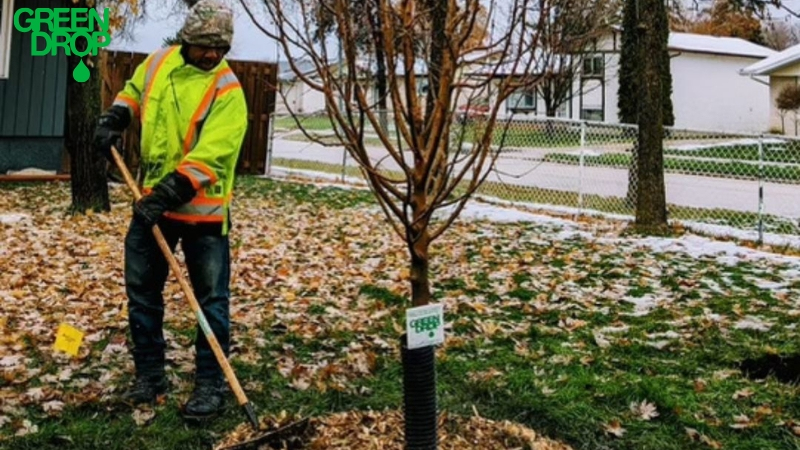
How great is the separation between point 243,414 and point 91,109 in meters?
6.67

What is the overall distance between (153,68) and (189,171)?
0.58 m

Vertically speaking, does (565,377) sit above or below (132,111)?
below

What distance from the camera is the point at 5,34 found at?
11.2m

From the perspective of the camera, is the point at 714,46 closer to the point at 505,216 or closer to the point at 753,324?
the point at 505,216

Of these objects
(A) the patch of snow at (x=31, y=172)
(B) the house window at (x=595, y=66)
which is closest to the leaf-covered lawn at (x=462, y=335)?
(A) the patch of snow at (x=31, y=172)

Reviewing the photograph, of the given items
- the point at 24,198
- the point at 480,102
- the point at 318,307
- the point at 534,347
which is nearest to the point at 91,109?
the point at 24,198

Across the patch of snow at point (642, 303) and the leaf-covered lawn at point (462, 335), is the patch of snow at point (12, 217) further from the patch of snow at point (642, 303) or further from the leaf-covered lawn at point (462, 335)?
the patch of snow at point (642, 303)

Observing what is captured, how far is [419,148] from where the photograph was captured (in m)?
2.67

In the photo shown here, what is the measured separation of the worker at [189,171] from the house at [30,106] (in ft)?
32.4

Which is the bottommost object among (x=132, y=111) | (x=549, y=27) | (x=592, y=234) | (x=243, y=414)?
(x=243, y=414)

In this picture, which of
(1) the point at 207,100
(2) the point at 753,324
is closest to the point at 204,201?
(1) the point at 207,100

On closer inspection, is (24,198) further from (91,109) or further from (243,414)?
(243,414)

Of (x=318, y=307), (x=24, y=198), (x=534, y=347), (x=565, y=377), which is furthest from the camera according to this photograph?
(x=24, y=198)

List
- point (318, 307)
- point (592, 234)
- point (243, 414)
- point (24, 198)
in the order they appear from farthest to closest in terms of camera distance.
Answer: point (24, 198) < point (592, 234) < point (318, 307) < point (243, 414)
